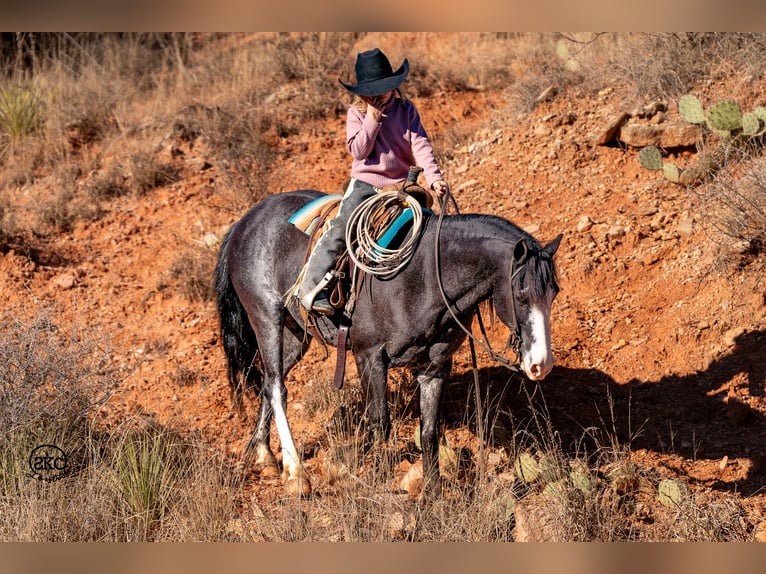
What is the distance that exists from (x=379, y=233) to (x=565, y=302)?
9.43 ft

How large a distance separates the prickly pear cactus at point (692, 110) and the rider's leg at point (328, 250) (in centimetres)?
423

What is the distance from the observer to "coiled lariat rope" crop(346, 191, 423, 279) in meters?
5.16

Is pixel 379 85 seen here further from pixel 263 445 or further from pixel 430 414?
pixel 263 445

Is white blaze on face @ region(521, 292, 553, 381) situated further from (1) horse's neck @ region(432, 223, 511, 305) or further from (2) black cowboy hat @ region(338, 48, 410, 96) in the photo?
(2) black cowboy hat @ region(338, 48, 410, 96)

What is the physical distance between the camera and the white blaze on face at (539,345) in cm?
446

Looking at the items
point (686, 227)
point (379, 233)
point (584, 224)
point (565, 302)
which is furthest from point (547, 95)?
point (379, 233)

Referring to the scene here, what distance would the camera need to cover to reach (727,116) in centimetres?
783

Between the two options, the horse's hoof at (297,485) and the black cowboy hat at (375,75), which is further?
the horse's hoof at (297,485)

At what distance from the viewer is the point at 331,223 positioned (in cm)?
A: 547

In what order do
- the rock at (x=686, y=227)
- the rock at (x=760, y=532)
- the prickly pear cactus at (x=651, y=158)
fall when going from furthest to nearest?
1. the prickly pear cactus at (x=651, y=158)
2. the rock at (x=686, y=227)
3. the rock at (x=760, y=532)

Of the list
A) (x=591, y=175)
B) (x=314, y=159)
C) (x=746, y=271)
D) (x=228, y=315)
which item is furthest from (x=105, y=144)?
(x=746, y=271)

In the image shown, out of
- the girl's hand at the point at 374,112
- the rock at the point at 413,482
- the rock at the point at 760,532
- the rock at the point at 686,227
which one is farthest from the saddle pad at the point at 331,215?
the rock at the point at 686,227

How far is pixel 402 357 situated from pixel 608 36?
6954 millimetres

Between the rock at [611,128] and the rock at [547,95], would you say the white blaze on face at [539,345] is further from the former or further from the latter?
the rock at [547,95]
